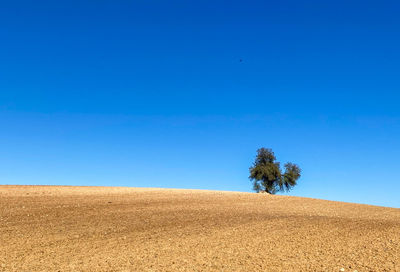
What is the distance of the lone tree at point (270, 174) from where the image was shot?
171ft

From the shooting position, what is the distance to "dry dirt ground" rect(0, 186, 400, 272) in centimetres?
1107

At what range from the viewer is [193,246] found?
12.9 metres

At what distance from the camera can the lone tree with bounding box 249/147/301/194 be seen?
52.2 metres

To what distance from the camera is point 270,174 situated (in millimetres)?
51750

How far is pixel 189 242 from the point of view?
13.5 metres

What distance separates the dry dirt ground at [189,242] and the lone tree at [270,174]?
3205cm

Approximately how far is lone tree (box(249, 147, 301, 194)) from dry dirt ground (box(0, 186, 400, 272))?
32052 mm

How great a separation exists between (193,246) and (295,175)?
42.0 m

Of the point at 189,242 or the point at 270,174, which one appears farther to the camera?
the point at 270,174

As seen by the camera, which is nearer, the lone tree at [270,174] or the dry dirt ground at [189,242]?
the dry dirt ground at [189,242]

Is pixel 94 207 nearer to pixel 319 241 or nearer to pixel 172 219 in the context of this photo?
pixel 172 219

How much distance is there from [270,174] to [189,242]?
3971 centimetres

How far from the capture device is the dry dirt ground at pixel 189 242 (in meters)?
11.1

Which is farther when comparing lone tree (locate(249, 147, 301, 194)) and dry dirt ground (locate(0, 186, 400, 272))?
lone tree (locate(249, 147, 301, 194))
